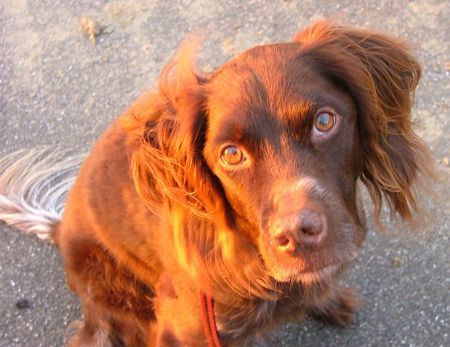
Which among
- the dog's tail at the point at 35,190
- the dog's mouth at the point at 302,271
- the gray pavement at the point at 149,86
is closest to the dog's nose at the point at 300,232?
the dog's mouth at the point at 302,271

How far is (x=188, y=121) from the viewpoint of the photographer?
2.17m

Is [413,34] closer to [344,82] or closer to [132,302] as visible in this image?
[344,82]

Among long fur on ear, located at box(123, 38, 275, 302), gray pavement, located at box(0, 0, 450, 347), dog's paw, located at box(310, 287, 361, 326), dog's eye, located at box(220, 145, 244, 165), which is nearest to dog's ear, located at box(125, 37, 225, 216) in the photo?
long fur on ear, located at box(123, 38, 275, 302)

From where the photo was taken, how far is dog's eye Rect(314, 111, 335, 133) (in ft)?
6.60

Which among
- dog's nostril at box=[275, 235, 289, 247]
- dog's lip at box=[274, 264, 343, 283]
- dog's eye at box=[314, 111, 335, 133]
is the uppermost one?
dog's eye at box=[314, 111, 335, 133]

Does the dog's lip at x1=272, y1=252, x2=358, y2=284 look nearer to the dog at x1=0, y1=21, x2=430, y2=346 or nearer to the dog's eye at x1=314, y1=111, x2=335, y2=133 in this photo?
the dog at x1=0, y1=21, x2=430, y2=346

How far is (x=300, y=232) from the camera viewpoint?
192 centimetres

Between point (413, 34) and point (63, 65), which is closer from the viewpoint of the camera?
point (413, 34)

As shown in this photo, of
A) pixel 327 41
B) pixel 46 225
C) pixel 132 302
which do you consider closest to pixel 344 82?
pixel 327 41

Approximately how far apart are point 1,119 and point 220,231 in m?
2.30

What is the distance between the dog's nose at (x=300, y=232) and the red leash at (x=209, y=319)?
1.89 ft

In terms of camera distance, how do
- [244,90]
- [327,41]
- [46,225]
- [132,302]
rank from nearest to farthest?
[244,90], [327,41], [132,302], [46,225]

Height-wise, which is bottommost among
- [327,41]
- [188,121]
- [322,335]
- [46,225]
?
[322,335]

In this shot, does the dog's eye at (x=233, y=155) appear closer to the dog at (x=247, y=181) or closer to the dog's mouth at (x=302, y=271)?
the dog at (x=247, y=181)
